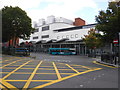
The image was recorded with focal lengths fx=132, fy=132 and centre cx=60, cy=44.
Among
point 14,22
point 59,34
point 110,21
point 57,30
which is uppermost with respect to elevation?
point 57,30

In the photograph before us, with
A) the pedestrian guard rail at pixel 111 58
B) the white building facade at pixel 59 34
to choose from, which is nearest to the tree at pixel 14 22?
the pedestrian guard rail at pixel 111 58

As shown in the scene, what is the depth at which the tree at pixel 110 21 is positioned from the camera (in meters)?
13.4

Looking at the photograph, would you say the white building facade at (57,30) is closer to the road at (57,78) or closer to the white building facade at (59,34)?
the white building facade at (59,34)

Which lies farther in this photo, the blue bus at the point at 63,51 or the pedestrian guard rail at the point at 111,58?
the blue bus at the point at 63,51

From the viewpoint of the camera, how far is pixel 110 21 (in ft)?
A: 45.5

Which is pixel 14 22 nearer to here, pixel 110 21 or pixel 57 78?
pixel 110 21

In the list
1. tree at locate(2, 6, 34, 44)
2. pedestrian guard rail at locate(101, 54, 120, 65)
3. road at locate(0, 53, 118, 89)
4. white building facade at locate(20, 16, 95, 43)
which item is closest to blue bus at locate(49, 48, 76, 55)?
white building facade at locate(20, 16, 95, 43)

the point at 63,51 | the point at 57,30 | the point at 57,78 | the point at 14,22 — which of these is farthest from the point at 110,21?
the point at 57,30

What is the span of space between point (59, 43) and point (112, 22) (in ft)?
97.1

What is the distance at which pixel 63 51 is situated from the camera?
118 ft

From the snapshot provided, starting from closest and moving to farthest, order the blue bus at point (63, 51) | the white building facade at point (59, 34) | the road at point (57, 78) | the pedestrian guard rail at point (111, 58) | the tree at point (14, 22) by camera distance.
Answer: the road at point (57, 78) < the pedestrian guard rail at point (111, 58) < the tree at point (14, 22) < the blue bus at point (63, 51) < the white building facade at point (59, 34)

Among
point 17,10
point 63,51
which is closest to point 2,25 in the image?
point 17,10

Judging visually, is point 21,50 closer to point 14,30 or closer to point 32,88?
point 14,30

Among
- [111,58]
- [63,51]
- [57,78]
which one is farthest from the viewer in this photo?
[63,51]
